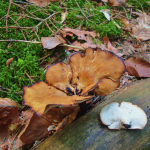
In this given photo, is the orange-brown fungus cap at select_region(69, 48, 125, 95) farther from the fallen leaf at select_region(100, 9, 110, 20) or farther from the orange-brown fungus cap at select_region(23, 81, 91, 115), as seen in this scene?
the fallen leaf at select_region(100, 9, 110, 20)

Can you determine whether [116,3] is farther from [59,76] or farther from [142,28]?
[59,76]

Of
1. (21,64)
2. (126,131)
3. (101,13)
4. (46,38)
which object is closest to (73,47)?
(46,38)

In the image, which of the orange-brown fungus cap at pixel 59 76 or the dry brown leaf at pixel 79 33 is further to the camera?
the dry brown leaf at pixel 79 33

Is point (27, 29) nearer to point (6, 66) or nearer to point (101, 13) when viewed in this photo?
point (6, 66)

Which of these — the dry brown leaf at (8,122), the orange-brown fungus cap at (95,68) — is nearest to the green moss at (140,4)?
the orange-brown fungus cap at (95,68)

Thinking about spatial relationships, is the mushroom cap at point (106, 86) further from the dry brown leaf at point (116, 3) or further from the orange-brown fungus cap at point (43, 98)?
the dry brown leaf at point (116, 3)
